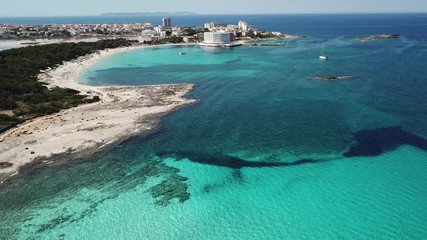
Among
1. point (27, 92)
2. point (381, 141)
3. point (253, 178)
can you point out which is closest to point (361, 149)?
point (381, 141)

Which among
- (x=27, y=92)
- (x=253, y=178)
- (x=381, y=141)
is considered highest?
(x=27, y=92)

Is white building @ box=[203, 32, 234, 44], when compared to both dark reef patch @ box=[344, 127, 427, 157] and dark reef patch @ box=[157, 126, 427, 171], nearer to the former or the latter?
dark reef patch @ box=[344, 127, 427, 157]

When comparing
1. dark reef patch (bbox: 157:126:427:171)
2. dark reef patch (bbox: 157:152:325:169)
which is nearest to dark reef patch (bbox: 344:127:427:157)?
dark reef patch (bbox: 157:126:427:171)

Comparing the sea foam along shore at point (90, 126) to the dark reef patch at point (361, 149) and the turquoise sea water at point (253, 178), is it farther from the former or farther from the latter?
the dark reef patch at point (361, 149)

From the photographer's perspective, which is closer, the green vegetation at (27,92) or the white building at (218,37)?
the green vegetation at (27,92)

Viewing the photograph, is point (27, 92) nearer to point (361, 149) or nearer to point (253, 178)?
point (253, 178)

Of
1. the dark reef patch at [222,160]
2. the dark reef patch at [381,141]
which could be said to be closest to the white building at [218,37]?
Answer: the dark reef patch at [381,141]
